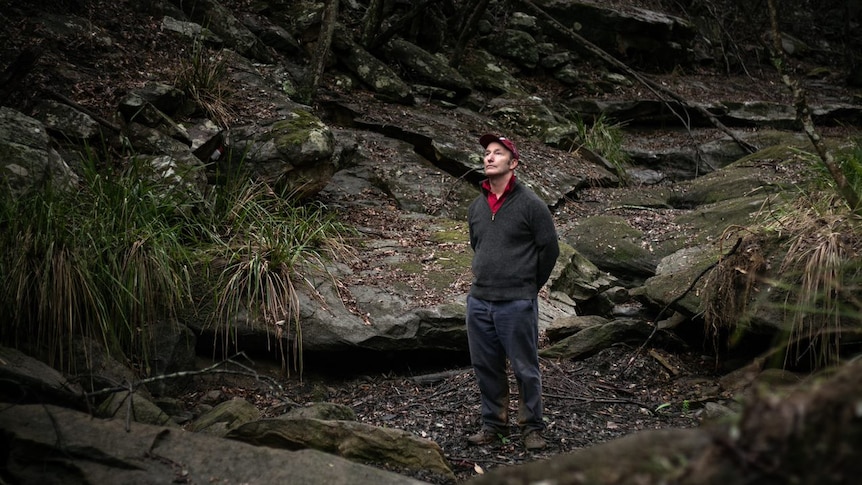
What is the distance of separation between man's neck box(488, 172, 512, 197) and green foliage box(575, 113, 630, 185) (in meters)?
7.87

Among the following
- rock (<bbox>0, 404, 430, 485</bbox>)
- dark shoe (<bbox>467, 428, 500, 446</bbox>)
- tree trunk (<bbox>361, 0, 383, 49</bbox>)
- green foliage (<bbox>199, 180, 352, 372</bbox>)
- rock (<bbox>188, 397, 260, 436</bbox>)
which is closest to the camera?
rock (<bbox>0, 404, 430, 485</bbox>)

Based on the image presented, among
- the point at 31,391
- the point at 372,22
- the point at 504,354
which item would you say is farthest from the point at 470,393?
the point at 372,22

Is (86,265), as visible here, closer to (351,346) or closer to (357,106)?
(351,346)

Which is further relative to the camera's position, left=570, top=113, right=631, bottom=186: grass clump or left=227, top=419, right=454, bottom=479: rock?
left=570, top=113, right=631, bottom=186: grass clump

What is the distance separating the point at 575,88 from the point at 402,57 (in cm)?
440

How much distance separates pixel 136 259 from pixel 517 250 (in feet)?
9.31

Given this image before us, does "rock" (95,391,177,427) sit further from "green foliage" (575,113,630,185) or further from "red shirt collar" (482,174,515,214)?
"green foliage" (575,113,630,185)

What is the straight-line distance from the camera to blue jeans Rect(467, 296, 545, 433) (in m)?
4.23

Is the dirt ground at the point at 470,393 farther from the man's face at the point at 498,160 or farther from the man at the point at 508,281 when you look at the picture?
the man's face at the point at 498,160

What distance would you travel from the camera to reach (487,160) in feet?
14.3

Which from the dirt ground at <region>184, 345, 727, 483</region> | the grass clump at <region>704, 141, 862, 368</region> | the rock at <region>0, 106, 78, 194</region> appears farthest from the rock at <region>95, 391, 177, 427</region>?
the grass clump at <region>704, 141, 862, 368</region>

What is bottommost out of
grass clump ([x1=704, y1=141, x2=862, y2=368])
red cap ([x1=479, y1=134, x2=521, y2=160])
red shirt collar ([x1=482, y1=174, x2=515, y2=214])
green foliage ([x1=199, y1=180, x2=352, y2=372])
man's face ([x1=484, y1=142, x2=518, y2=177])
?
green foliage ([x1=199, y1=180, x2=352, y2=372])

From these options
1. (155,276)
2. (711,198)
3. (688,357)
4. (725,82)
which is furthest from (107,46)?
(725,82)

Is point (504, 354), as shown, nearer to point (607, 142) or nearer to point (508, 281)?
point (508, 281)
